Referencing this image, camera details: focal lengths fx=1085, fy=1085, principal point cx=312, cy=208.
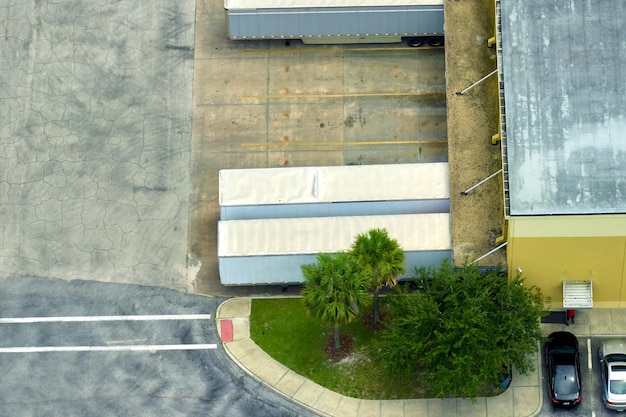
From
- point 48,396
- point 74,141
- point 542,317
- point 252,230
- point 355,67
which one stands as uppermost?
point 355,67

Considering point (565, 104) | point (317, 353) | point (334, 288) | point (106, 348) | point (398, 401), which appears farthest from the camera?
point (106, 348)

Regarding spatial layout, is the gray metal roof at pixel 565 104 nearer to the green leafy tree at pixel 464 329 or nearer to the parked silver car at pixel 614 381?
the green leafy tree at pixel 464 329

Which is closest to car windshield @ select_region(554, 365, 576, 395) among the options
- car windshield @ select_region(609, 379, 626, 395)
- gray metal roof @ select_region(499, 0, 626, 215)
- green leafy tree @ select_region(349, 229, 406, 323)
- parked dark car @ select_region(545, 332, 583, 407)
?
parked dark car @ select_region(545, 332, 583, 407)

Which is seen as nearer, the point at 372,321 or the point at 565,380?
the point at 565,380

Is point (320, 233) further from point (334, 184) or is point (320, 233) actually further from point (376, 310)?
point (376, 310)

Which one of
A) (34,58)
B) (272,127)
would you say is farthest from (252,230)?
(34,58)

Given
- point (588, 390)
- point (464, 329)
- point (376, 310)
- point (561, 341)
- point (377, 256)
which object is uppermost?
point (377, 256)

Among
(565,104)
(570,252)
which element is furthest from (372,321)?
(565,104)

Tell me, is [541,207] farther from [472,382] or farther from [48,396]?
[48,396]
